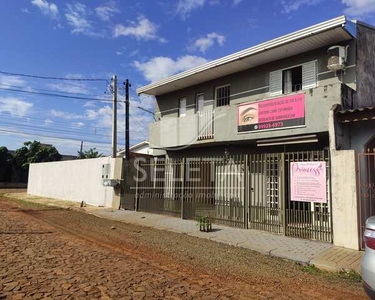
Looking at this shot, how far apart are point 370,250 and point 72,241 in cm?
684

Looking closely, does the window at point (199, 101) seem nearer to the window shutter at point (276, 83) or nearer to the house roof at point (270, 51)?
the house roof at point (270, 51)

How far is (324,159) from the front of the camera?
8.80 meters

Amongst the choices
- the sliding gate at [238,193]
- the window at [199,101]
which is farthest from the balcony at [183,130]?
the sliding gate at [238,193]

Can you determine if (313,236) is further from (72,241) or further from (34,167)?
(34,167)

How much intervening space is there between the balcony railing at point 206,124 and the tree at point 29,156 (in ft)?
103

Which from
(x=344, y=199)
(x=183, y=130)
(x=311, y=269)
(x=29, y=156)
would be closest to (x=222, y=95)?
(x=183, y=130)

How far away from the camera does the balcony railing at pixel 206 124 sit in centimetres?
1389

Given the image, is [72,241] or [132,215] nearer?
[72,241]

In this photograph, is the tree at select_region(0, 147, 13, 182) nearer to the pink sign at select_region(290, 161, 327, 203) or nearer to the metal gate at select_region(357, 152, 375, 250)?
the pink sign at select_region(290, 161, 327, 203)

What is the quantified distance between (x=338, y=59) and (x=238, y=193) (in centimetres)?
531

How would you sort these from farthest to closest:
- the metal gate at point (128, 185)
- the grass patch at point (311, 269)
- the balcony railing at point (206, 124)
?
the metal gate at point (128, 185)
the balcony railing at point (206, 124)
the grass patch at point (311, 269)

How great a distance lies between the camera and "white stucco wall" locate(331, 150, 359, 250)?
7.91 metres

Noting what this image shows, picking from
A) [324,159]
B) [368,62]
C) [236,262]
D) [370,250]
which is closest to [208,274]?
[236,262]

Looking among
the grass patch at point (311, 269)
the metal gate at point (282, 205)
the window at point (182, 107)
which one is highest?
the window at point (182, 107)
